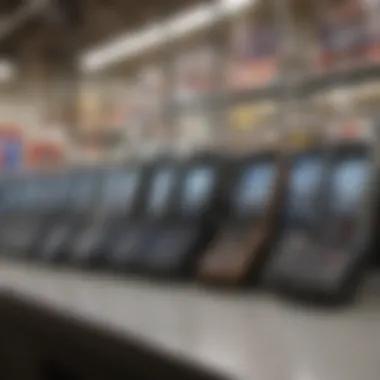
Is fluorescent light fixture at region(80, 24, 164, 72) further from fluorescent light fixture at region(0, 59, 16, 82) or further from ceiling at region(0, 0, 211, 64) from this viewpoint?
fluorescent light fixture at region(0, 59, 16, 82)

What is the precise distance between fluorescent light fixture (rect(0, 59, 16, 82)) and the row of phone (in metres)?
1.92

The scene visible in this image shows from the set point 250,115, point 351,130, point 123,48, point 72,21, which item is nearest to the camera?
point 351,130

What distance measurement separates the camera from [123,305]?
1170 mm

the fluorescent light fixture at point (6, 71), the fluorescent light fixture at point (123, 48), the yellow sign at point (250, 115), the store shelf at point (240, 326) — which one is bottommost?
the store shelf at point (240, 326)

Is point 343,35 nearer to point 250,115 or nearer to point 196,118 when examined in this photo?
point 250,115

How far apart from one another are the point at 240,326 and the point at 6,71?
3048mm

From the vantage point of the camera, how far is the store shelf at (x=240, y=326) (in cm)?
73

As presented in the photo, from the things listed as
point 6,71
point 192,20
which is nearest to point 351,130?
point 192,20

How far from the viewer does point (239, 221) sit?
1381 millimetres

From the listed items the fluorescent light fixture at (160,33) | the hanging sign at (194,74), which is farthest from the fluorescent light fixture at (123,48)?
the hanging sign at (194,74)

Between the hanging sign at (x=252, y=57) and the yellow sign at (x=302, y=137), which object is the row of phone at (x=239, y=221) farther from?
the hanging sign at (x=252, y=57)

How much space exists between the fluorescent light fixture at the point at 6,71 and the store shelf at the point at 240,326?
2419 millimetres

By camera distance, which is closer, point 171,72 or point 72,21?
point 171,72

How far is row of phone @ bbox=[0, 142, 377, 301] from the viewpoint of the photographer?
115 cm
